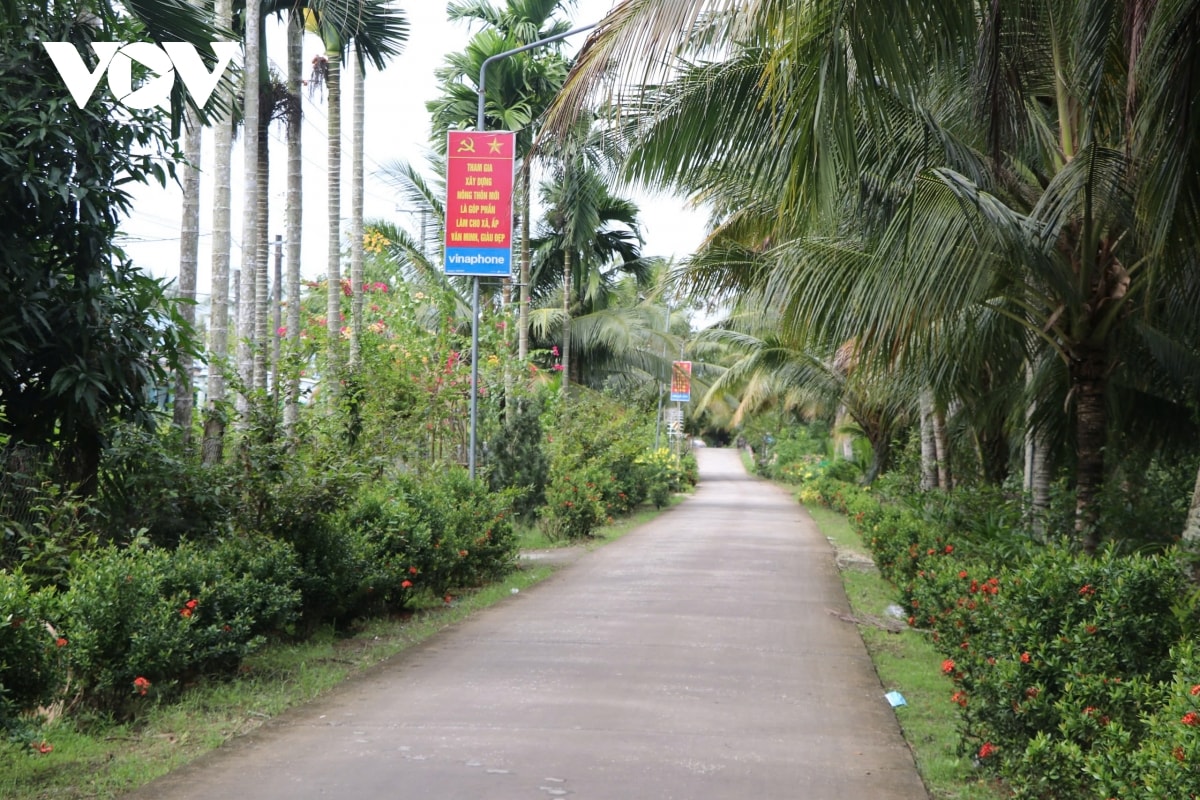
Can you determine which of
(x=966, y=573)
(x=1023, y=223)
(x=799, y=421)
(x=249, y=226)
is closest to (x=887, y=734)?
(x=966, y=573)

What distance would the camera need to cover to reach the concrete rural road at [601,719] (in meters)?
5.64

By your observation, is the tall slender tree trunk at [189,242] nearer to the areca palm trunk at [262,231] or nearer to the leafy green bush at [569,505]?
the areca palm trunk at [262,231]

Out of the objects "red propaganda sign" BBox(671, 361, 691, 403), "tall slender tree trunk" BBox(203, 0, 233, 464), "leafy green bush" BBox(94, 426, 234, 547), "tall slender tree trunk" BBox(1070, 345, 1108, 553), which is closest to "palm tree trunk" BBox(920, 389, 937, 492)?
"tall slender tree trunk" BBox(1070, 345, 1108, 553)

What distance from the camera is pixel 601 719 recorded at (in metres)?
6.95

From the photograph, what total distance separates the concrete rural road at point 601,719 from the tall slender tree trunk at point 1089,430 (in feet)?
6.49

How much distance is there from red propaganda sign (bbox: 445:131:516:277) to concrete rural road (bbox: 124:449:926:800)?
3.95 metres

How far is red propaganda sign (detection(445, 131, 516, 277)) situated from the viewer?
13469mm

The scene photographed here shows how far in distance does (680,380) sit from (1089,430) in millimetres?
28952

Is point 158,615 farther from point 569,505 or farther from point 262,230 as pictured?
point 569,505

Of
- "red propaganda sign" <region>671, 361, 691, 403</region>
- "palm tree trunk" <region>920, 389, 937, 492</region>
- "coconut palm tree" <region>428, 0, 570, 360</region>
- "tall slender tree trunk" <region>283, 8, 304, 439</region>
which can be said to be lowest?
"palm tree trunk" <region>920, 389, 937, 492</region>

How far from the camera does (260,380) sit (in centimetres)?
1498

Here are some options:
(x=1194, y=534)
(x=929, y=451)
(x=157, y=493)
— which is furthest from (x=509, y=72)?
(x=1194, y=534)

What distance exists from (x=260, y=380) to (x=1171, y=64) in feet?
38.6

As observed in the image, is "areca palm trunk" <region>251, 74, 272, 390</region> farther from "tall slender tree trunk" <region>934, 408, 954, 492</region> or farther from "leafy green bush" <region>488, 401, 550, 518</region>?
"tall slender tree trunk" <region>934, 408, 954, 492</region>
